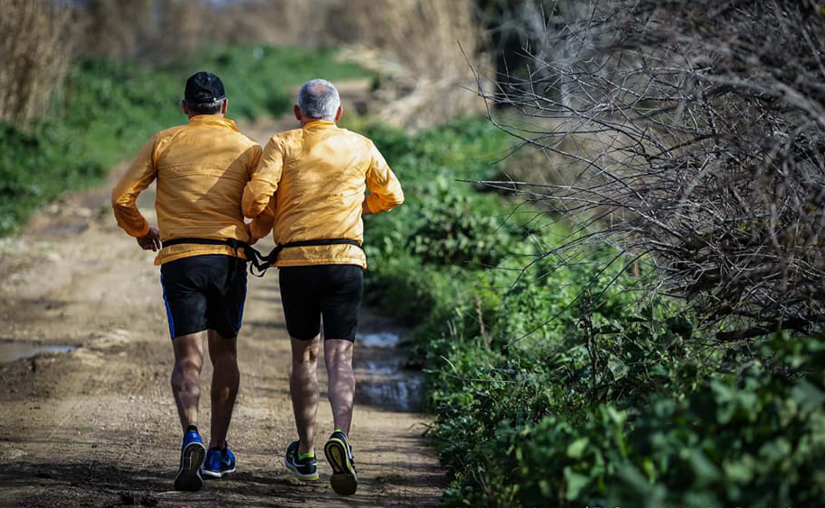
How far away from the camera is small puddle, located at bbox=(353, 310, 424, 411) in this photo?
6.92 meters

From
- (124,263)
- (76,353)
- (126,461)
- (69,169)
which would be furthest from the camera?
(69,169)

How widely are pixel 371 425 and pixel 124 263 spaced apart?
5.50 m

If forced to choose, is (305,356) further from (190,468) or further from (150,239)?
(150,239)

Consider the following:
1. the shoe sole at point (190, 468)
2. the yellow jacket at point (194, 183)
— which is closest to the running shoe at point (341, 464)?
the shoe sole at point (190, 468)

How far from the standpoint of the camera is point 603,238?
5.05 meters

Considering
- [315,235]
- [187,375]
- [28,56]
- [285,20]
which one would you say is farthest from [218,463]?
[285,20]

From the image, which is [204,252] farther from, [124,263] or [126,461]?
[124,263]

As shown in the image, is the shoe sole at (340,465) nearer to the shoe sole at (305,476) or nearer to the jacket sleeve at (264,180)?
the shoe sole at (305,476)

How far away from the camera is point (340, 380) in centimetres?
498

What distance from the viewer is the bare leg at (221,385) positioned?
16.8 feet

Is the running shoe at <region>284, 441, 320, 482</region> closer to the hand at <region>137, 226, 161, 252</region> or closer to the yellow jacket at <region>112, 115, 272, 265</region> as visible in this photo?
the yellow jacket at <region>112, 115, 272, 265</region>

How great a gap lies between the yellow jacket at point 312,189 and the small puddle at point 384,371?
2.12 meters

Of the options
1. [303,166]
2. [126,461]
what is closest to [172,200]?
[303,166]

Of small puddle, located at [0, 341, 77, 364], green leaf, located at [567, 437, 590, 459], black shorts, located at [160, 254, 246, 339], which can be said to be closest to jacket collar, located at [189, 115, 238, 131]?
black shorts, located at [160, 254, 246, 339]
